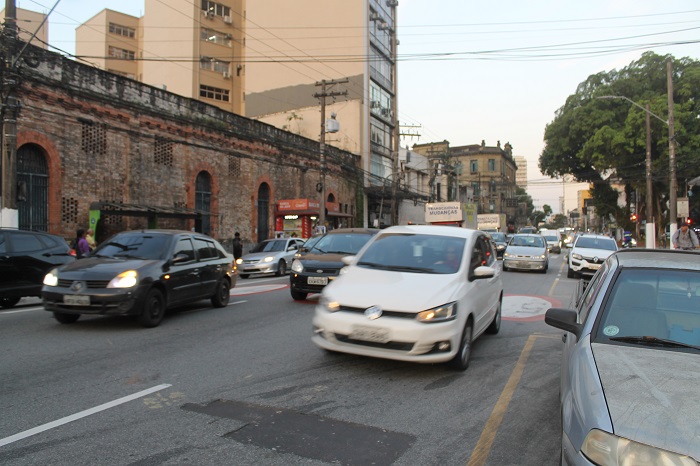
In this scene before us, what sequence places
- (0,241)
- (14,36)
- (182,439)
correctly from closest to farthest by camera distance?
(182,439) → (0,241) → (14,36)

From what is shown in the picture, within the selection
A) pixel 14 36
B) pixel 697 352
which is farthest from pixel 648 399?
pixel 14 36

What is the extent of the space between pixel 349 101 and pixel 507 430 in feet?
136

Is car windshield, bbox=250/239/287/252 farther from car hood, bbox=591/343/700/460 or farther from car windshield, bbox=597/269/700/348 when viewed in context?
car hood, bbox=591/343/700/460

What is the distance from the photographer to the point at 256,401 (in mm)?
4594

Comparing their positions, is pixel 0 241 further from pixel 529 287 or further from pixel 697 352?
pixel 529 287

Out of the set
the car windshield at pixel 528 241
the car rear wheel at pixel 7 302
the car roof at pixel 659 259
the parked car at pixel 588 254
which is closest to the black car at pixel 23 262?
the car rear wheel at pixel 7 302

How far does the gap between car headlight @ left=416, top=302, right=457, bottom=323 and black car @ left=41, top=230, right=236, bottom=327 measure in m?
4.62

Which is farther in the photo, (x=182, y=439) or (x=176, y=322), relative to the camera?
(x=176, y=322)

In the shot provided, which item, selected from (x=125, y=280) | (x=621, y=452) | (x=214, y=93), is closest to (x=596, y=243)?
(x=125, y=280)

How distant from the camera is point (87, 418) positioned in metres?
4.14

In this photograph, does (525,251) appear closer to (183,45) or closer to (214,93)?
(214,93)

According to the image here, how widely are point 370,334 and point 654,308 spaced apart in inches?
101

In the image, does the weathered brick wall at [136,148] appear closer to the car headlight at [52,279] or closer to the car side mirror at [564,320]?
the car headlight at [52,279]

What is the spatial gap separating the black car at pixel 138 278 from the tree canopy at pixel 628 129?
2886cm
